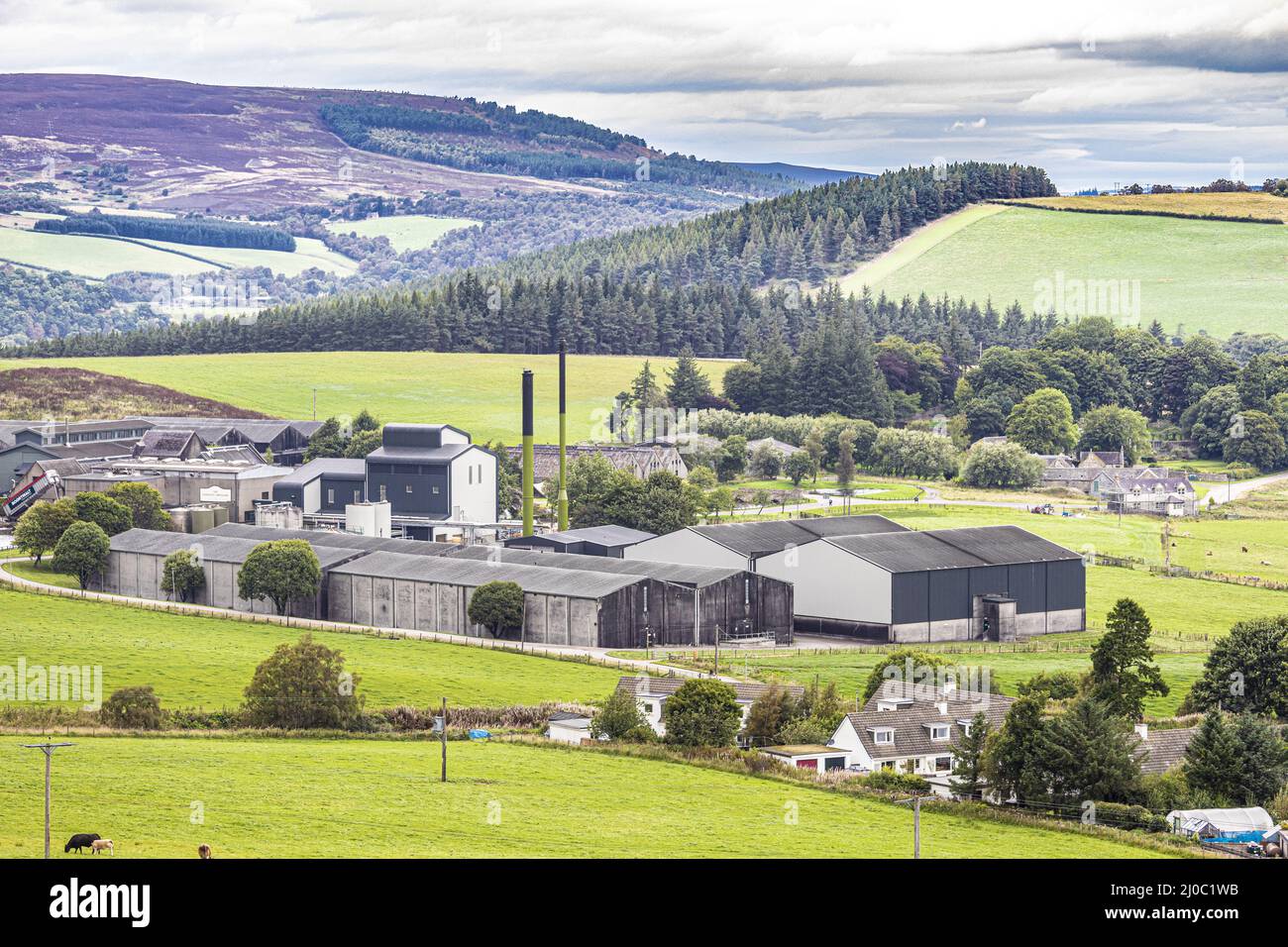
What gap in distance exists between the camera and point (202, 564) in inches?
3428

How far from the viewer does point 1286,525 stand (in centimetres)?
11675

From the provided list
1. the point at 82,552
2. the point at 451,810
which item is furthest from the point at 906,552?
the point at 451,810

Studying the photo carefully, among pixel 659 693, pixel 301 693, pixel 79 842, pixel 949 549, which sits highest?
pixel 79 842

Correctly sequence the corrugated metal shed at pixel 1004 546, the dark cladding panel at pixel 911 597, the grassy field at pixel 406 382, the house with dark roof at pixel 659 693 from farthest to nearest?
the grassy field at pixel 406 382 → the corrugated metal shed at pixel 1004 546 → the dark cladding panel at pixel 911 597 → the house with dark roof at pixel 659 693

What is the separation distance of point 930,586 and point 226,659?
3251cm

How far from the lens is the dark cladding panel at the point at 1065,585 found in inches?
3413

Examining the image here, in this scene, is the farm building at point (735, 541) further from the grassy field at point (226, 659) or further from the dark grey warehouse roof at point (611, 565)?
the grassy field at point (226, 659)

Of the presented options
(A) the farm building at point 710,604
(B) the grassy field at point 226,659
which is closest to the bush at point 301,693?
(B) the grassy field at point 226,659

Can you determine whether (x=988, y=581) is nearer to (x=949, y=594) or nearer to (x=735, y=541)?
(x=949, y=594)

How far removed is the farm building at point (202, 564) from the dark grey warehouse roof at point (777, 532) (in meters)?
17.9

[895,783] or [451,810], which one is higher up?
[451,810]

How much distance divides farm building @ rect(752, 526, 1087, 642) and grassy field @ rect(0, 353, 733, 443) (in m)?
63.8

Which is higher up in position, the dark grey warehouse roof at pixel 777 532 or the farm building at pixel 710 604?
the dark grey warehouse roof at pixel 777 532
